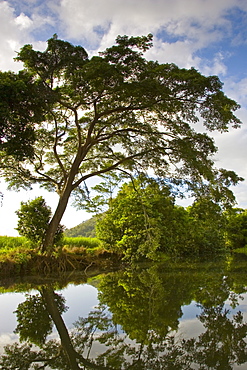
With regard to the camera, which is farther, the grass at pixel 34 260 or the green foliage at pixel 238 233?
the green foliage at pixel 238 233

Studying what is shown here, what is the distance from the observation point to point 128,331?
3885mm

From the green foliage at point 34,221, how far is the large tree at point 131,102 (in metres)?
0.43

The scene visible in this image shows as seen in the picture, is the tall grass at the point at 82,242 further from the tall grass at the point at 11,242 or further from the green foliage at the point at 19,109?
the green foliage at the point at 19,109

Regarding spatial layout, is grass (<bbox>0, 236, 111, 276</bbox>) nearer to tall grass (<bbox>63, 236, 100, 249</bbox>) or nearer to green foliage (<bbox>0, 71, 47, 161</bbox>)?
green foliage (<bbox>0, 71, 47, 161</bbox>)

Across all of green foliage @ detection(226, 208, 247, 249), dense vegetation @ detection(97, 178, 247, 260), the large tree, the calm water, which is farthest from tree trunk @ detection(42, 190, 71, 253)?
green foliage @ detection(226, 208, 247, 249)

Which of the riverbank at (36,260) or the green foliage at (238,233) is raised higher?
the green foliage at (238,233)

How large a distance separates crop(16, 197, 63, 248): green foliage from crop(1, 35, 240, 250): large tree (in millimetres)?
426

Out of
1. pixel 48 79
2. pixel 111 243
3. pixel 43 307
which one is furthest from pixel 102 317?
pixel 111 243

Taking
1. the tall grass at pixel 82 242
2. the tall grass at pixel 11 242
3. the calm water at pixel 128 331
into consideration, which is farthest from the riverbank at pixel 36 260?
the calm water at pixel 128 331

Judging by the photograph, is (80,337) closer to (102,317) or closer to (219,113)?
(102,317)

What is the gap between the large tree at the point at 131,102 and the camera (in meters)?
11.3

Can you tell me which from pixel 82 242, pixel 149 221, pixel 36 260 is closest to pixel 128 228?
pixel 82 242

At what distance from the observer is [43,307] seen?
561cm

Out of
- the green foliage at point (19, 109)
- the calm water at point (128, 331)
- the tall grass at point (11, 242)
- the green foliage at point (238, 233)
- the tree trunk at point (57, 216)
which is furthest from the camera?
the green foliage at point (238, 233)
